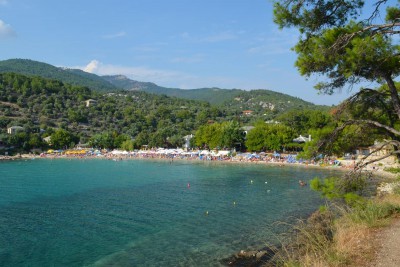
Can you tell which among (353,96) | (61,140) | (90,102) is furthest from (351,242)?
(90,102)

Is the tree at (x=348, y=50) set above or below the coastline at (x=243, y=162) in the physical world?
above

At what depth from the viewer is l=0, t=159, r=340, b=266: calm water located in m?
13.0

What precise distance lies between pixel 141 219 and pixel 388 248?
1430cm

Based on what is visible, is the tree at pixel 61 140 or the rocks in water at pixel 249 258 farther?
the tree at pixel 61 140

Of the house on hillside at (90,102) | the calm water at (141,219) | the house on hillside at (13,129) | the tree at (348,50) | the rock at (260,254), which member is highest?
the house on hillside at (90,102)

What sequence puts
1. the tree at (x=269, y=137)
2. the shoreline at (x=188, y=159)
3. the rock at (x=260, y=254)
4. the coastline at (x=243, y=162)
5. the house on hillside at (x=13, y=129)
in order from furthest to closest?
the house on hillside at (x=13, y=129) < the tree at (x=269, y=137) < the shoreline at (x=188, y=159) < the rock at (x=260, y=254) < the coastline at (x=243, y=162)

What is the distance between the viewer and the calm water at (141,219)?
1300cm

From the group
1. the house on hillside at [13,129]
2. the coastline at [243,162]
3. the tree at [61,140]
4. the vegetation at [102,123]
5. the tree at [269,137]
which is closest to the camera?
the coastline at [243,162]

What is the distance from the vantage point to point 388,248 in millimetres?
6457

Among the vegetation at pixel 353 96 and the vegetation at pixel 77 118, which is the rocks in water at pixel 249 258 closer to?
the vegetation at pixel 353 96

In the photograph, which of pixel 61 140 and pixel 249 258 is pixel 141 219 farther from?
pixel 61 140

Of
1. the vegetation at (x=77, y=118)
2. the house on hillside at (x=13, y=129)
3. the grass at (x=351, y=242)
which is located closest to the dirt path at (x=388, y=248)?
the grass at (x=351, y=242)

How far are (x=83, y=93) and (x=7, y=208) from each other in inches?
4281

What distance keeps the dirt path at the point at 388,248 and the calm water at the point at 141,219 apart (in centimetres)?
614
